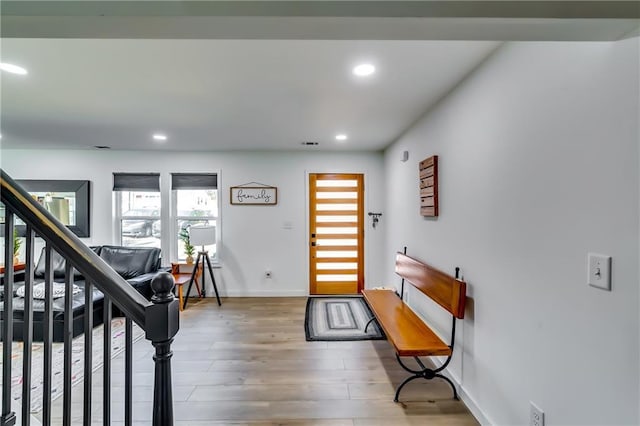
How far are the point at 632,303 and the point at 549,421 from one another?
2.56 ft

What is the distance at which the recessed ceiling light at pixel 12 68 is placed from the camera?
2039 millimetres

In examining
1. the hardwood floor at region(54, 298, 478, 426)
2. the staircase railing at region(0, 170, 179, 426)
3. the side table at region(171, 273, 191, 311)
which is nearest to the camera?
the staircase railing at region(0, 170, 179, 426)

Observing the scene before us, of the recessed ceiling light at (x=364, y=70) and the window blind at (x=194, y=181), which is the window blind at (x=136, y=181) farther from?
the recessed ceiling light at (x=364, y=70)

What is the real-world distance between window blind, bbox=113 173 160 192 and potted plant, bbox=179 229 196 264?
82 centimetres

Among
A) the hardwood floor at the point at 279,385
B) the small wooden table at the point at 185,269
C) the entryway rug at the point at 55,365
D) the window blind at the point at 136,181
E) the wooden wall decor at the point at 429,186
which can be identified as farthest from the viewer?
the window blind at the point at 136,181

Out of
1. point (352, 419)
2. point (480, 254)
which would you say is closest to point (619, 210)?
point (480, 254)

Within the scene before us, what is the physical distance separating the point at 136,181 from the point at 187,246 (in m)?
1.35

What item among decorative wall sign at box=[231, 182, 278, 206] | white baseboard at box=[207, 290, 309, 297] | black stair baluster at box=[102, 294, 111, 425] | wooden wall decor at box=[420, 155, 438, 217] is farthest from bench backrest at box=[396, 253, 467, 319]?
decorative wall sign at box=[231, 182, 278, 206]

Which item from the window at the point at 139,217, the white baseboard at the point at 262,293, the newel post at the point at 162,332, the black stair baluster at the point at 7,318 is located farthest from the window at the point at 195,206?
the newel post at the point at 162,332

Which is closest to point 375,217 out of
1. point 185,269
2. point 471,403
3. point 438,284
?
point 438,284

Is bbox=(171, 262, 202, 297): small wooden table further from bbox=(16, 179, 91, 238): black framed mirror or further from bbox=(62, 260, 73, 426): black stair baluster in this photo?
bbox=(62, 260, 73, 426): black stair baluster

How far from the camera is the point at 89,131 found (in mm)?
3639

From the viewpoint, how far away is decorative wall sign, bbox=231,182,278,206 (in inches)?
193

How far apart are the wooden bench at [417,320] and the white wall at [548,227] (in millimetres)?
117
